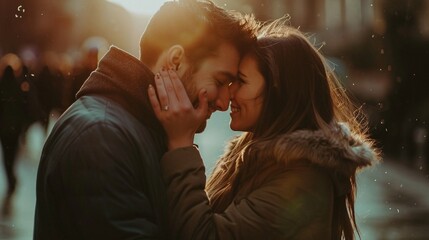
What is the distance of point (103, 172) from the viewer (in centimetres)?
279

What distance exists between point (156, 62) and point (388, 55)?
45.0ft

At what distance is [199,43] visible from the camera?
338cm

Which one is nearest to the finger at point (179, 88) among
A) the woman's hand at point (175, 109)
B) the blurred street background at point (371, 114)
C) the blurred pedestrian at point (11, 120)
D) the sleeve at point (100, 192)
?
the woman's hand at point (175, 109)

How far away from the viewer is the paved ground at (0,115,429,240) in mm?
8859

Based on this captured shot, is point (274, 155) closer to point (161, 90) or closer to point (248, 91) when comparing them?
point (248, 91)

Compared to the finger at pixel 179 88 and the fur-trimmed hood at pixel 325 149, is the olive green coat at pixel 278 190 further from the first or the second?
the finger at pixel 179 88

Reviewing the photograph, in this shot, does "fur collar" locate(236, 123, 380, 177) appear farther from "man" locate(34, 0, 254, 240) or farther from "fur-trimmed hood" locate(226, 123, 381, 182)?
"man" locate(34, 0, 254, 240)

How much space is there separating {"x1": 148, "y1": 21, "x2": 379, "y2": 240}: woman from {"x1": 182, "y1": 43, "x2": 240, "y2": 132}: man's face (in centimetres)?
5

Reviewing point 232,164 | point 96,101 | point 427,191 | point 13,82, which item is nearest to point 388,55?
point 427,191

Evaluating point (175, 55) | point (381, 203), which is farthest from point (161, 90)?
point (381, 203)

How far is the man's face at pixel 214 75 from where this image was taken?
11.2ft

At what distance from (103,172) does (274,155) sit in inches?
40.0

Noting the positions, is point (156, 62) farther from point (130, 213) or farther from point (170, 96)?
point (130, 213)

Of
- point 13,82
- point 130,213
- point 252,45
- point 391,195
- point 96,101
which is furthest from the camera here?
point 13,82
